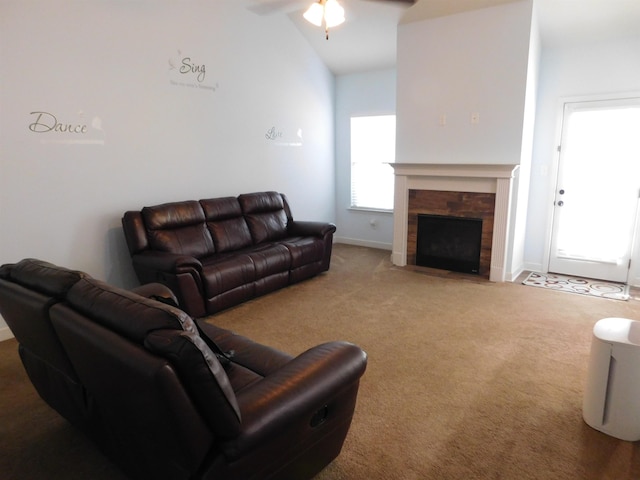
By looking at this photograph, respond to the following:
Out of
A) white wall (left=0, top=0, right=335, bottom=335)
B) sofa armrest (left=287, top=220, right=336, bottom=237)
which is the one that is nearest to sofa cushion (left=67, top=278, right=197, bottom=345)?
white wall (left=0, top=0, right=335, bottom=335)

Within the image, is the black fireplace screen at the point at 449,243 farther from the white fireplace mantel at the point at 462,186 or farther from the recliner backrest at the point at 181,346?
the recliner backrest at the point at 181,346

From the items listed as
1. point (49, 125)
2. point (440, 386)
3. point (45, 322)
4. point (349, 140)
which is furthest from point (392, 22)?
point (45, 322)

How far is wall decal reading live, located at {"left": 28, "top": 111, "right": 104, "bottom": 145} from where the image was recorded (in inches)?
126

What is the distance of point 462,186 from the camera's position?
4.69 meters

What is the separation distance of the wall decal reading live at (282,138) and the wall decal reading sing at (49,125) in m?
2.32

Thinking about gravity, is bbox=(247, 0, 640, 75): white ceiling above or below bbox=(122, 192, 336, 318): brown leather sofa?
above

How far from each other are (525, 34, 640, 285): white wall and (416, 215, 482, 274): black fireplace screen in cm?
77

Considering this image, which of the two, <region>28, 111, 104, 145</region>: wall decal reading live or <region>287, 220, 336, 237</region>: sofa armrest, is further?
<region>287, 220, 336, 237</region>: sofa armrest

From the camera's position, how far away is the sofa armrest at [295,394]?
1338mm

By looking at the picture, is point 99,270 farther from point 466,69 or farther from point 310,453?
point 466,69

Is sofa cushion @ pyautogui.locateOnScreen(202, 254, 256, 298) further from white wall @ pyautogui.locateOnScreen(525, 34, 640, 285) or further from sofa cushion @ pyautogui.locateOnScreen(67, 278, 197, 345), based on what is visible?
white wall @ pyautogui.locateOnScreen(525, 34, 640, 285)

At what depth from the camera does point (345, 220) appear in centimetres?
657

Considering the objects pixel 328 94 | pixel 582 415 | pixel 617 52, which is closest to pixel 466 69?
pixel 617 52

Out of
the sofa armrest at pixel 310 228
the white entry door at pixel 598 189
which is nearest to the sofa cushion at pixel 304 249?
the sofa armrest at pixel 310 228
